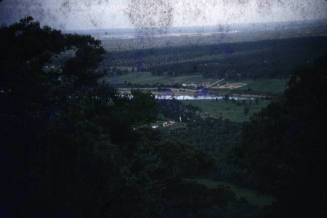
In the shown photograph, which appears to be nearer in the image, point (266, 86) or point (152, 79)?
point (266, 86)

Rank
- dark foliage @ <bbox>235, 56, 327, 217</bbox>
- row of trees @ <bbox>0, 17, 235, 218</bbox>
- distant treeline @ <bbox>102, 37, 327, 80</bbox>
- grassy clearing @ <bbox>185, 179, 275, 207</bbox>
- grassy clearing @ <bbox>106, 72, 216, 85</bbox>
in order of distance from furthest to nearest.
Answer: distant treeline @ <bbox>102, 37, 327, 80</bbox>, grassy clearing @ <bbox>106, 72, 216, 85</bbox>, grassy clearing @ <bbox>185, 179, 275, 207</bbox>, dark foliage @ <bbox>235, 56, 327, 217</bbox>, row of trees @ <bbox>0, 17, 235, 218</bbox>

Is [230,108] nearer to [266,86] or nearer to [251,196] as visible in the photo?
[266,86]

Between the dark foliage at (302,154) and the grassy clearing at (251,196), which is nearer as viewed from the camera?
the dark foliage at (302,154)

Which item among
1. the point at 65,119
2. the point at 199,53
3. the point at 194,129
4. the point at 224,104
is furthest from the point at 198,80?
the point at 65,119

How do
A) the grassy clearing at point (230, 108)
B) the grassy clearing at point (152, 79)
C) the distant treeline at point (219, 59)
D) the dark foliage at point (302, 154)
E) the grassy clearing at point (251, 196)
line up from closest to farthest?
the dark foliage at point (302, 154)
the grassy clearing at point (251, 196)
the grassy clearing at point (152, 79)
the grassy clearing at point (230, 108)
the distant treeline at point (219, 59)

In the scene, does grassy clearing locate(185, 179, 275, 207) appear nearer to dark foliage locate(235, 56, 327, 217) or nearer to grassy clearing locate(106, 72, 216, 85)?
dark foliage locate(235, 56, 327, 217)

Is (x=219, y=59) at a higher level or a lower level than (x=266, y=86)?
higher

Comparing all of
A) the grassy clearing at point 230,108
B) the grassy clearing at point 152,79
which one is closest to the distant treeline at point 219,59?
the grassy clearing at point 152,79

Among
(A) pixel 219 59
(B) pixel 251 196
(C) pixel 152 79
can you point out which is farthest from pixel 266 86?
(B) pixel 251 196

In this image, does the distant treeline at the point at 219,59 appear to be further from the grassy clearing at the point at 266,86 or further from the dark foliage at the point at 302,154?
the dark foliage at the point at 302,154

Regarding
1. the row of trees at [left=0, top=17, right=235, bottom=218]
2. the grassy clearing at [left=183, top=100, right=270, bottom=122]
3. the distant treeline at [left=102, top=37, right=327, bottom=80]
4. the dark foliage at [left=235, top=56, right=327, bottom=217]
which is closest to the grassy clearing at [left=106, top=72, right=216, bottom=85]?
the distant treeline at [left=102, top=37, right=327, bottom=80]
